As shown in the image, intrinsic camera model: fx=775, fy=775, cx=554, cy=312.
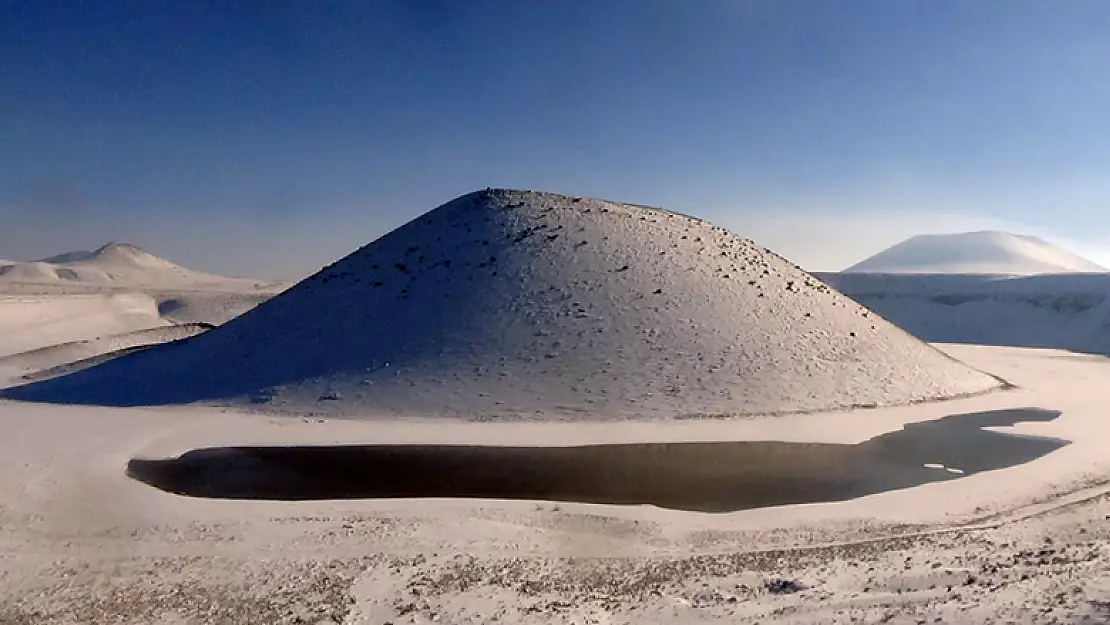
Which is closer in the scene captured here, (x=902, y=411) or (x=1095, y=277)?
(x=902, y=411)

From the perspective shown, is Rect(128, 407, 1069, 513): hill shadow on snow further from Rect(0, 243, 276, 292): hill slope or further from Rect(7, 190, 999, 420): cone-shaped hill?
Rect(0, 243, 276, 292): hill slope

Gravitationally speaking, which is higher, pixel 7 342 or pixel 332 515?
pixel 7 342

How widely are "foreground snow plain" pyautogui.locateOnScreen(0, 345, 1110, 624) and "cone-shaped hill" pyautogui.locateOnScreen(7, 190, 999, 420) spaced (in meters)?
9.03

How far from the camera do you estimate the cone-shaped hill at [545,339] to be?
24.9m

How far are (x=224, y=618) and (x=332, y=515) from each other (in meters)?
4.10

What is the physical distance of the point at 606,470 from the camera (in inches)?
666

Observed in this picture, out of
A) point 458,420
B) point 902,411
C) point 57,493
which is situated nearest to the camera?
point 57,493

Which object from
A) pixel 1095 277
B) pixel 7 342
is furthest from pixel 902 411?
pixel 1095 277

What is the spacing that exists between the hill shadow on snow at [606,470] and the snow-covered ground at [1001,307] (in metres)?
48.2

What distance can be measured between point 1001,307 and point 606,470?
67.5 metres

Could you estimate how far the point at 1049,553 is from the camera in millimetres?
10281

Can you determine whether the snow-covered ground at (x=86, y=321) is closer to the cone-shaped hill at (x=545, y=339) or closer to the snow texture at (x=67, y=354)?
the snow texture at (x=67, y=354)

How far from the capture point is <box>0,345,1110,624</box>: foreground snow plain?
28.8 ft

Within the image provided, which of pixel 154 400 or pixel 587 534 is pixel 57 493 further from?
pixel 154 400
